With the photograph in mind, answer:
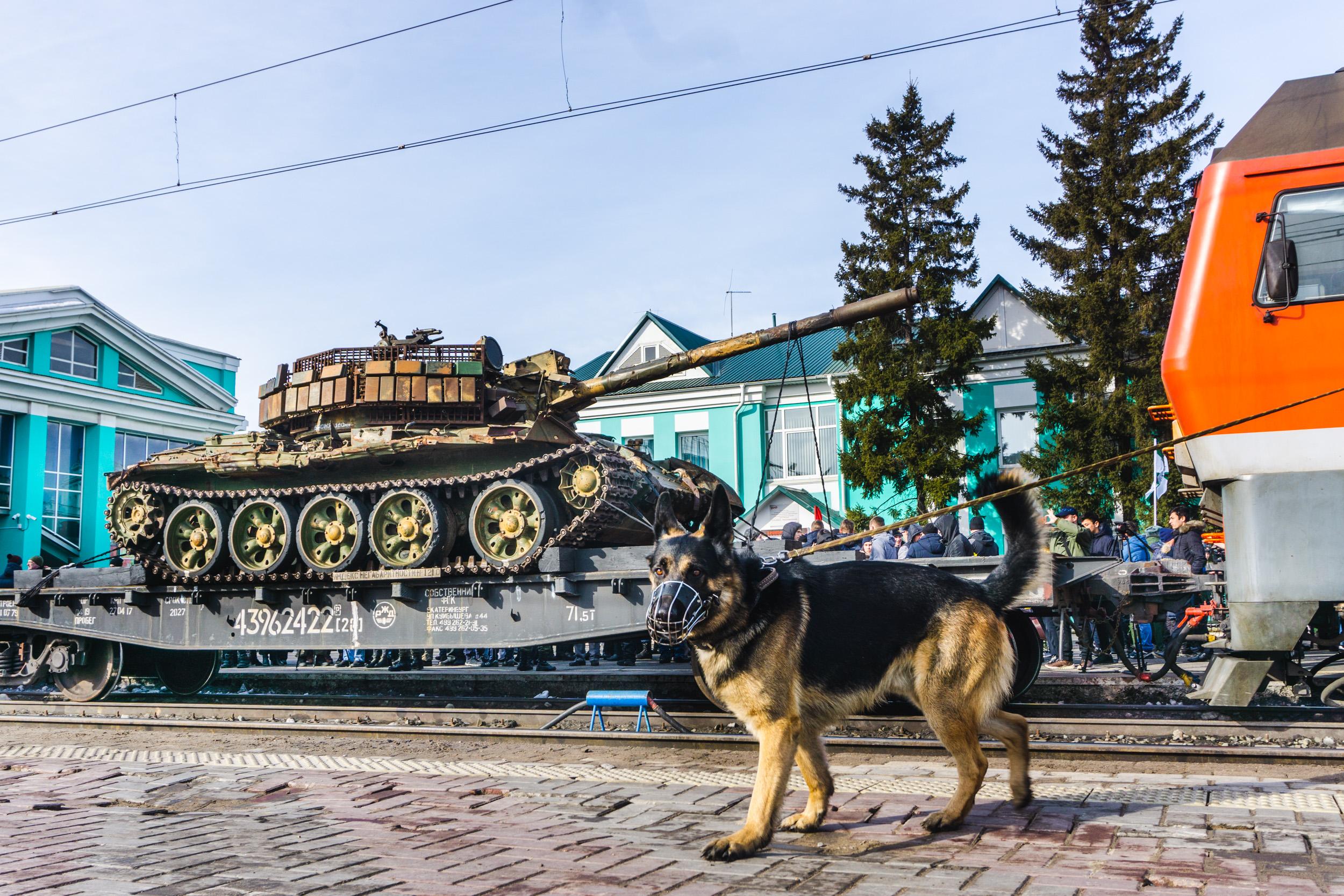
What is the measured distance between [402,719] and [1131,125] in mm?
24629

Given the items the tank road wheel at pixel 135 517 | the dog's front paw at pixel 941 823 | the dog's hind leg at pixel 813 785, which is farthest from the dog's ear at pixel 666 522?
the tank road wheel at pixel 135 517

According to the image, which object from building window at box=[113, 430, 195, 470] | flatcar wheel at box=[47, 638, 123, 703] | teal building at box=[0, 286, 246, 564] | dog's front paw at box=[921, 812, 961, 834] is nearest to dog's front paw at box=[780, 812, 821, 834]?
dog's front paw at box=[921, 812, 961, 834]

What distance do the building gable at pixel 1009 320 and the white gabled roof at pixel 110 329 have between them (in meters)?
25.9

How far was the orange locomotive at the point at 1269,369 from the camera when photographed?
716 centimetres

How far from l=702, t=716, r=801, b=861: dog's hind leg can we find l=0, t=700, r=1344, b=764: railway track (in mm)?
2826

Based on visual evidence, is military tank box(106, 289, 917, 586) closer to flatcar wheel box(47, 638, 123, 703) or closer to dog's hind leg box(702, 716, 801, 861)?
flatcar wheel box(47, 638, 123, 703)

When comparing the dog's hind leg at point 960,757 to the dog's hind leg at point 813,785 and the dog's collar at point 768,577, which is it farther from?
the dog's collar at point 768,577

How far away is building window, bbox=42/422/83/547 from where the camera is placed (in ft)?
109

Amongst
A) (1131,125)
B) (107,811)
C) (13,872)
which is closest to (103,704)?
(107,811)

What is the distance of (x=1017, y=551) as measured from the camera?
224 inches

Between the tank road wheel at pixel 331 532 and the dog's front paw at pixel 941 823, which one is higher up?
the tank road wheel at pixel 331 532

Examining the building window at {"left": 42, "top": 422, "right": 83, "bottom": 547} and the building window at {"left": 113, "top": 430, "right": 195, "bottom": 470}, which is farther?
the building window at {"left": 113, "top": 430, "right": 195, "bottom": 470}

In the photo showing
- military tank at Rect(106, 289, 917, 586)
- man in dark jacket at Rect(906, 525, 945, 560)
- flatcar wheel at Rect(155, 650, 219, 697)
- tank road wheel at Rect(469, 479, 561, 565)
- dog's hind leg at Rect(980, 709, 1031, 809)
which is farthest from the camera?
flatcar wheel at Rect(155, 650, 219, 697)

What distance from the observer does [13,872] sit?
4.44m
